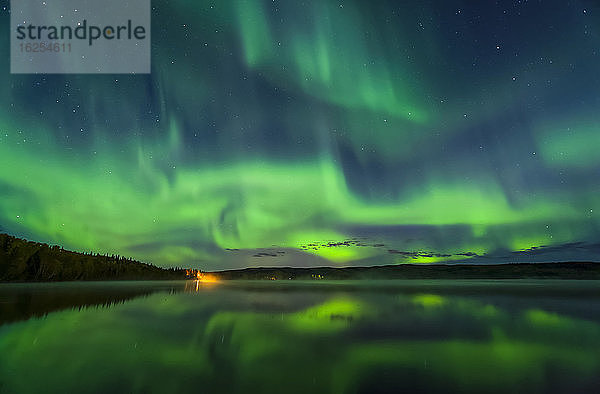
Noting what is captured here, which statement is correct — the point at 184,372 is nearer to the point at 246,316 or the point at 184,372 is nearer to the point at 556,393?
the point at 556,393

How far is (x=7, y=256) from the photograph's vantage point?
116 meters

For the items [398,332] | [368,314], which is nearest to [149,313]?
[368,314]

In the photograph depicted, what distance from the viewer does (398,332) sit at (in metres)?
23.9

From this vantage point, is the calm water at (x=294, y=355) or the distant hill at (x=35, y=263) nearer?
the calm water at (x=294, y=355)

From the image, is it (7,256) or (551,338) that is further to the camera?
(7,256)

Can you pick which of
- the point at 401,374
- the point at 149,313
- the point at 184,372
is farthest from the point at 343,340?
the point at 149,313

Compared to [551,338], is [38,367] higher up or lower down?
higher up

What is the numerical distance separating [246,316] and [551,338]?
68.1 feet

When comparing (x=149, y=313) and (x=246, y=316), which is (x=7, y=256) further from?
(x=246, y=316)

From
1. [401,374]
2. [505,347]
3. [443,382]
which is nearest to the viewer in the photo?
[443,382]

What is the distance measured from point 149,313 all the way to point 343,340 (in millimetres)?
20206

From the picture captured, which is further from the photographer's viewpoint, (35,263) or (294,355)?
(35,263)

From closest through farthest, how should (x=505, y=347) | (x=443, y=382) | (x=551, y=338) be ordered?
(x=443, y=382) < (x=505, y=347) < (x=551, y=338)

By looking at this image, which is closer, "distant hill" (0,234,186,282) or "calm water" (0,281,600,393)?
"calm water" (0,281,600,393)
